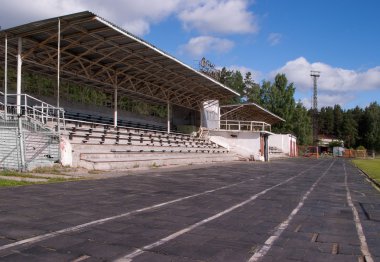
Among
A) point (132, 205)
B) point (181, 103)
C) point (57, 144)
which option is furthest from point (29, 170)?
point (181, 103)

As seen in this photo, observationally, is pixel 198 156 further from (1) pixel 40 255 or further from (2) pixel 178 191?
(1) pixel 40 255

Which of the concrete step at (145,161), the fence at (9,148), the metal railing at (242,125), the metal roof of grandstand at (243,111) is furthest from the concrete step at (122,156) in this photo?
the metal roof of grandstand at (243,111)

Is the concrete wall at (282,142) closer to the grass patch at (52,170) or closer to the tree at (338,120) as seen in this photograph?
the grass patch at (52,170)

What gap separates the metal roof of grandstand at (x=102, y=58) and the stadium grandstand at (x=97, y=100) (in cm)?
6

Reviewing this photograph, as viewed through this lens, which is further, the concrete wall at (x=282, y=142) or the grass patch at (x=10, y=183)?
the concrete wall at (x=282, y=142)

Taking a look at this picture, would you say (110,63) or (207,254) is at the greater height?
(110,63)

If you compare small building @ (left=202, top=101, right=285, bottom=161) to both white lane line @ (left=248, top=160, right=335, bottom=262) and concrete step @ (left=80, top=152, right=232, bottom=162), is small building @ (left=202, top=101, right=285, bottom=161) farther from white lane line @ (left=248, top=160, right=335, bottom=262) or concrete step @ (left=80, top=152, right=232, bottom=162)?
white lane line @ (left=248, top=160, right=335, bottom=262)

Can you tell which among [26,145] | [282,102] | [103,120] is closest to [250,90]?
[282,102]

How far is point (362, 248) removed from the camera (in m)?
6.49

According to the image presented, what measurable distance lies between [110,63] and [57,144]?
13520mm

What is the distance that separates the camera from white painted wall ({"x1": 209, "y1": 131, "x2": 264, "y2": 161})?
48.5m

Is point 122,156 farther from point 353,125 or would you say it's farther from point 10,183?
point 353,125

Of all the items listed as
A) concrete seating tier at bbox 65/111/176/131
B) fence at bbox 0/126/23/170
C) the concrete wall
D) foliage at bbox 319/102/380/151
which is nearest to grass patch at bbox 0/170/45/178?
fence at bbox 0/126/23/170

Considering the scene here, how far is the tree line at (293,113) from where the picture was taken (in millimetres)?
92875
